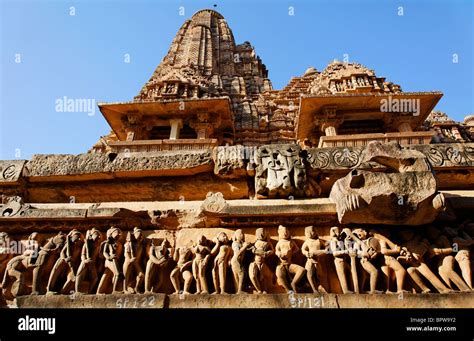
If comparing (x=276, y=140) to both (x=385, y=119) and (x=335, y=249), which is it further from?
(x=335, y=249)

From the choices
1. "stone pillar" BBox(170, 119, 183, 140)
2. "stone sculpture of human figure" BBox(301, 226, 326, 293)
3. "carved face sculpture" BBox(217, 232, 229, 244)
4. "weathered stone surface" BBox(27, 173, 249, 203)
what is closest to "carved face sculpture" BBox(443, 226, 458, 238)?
"stone sculpture of human figure" BBox(301, 226, 326, 293)

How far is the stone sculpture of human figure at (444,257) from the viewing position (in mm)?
3115

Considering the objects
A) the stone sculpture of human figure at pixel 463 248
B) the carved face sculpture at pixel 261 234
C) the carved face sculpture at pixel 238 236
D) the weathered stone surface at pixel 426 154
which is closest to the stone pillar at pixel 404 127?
the weathered stone surface at pixel 426 154

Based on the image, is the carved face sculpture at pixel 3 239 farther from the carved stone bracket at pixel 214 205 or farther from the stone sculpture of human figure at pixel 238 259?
the stone sculpture of human figure at pixel 238 259

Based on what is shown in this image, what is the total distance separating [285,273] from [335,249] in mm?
588

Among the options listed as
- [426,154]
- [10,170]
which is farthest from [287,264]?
[10,170]

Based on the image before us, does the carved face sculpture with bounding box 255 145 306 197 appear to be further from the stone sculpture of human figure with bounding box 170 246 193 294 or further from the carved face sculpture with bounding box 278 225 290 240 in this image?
the stone sculpture of human figure with bounding box 170 246 193 294

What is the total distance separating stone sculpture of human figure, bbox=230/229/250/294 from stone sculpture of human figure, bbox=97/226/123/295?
3.96 ft

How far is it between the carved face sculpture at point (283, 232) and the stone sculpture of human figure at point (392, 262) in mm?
961

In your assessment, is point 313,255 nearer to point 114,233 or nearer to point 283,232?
point 283,232

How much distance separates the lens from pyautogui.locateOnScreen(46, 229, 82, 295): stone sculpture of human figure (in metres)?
3.33

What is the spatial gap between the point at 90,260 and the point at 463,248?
3935 millimetres
